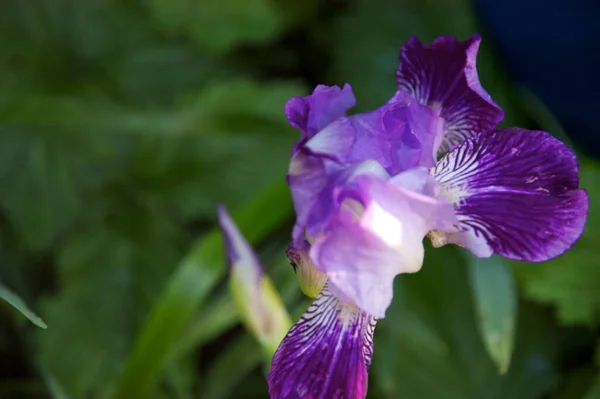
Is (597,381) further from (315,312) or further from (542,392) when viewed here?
(315,312)

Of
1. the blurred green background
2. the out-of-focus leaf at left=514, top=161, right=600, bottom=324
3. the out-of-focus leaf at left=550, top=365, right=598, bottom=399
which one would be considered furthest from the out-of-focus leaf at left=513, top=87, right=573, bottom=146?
the out-of-focus leaf at left=550, top=365, right=598, bottom=399

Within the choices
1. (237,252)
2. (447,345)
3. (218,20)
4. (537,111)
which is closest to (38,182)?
(218,20)

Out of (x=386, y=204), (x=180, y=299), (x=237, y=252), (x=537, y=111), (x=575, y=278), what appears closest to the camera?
(x=386, y=204)

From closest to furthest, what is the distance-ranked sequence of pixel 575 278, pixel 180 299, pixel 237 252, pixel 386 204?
1. pixel 386 204
2. pixel 237 252
3. pixel 180 299
4. pixel 575 278

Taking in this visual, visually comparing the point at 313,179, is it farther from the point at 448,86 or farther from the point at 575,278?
the point at 575,278

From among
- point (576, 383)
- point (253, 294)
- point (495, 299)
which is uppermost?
point (253, 294)

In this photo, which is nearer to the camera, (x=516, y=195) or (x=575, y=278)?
(x=516, y=195)

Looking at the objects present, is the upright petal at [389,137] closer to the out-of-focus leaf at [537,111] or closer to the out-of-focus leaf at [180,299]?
the out-of-focus leaf at [180,299]

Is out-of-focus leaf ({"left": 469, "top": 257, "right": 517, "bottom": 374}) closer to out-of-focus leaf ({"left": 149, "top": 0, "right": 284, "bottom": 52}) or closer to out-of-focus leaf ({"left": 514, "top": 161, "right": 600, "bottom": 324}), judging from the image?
out-of-focus leaf ({"left": 514, "top": 161, "right": 600, "bottom": 324})
